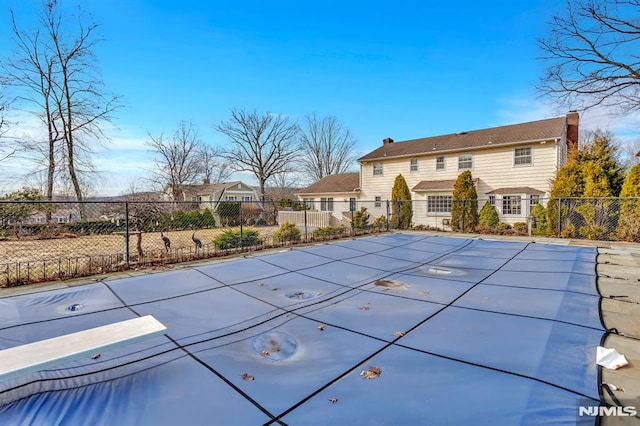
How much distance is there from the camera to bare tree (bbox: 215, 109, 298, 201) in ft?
91.8

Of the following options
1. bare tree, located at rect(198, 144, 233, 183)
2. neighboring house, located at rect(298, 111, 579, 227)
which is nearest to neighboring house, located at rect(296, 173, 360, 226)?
neighboring house, located at rect(298, 111, 579, 227)

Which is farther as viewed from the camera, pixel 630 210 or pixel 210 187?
pixel 210 187

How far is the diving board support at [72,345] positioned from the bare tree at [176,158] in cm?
2418

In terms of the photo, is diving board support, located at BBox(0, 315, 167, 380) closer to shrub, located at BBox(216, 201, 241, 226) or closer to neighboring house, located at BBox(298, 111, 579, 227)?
neighboring house, located at BBox(298, 111, 579, 227)

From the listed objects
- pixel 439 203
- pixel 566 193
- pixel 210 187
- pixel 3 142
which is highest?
pixel 3 142

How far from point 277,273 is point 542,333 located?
3.78 m

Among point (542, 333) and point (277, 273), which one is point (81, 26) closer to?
point (277, 273)

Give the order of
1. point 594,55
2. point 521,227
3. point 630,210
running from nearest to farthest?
point 594,55
point 630,210
point 521,227

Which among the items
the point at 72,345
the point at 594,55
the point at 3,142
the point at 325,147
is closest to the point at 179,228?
the point at 3,142

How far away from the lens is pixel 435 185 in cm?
1473

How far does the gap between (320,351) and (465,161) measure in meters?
14.3

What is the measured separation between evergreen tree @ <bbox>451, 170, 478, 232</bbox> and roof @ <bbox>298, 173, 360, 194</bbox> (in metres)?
6.33

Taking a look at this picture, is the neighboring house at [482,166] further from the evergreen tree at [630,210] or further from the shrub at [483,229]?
the evergreen tree at [630,210]

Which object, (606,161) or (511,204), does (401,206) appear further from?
(606,161)
